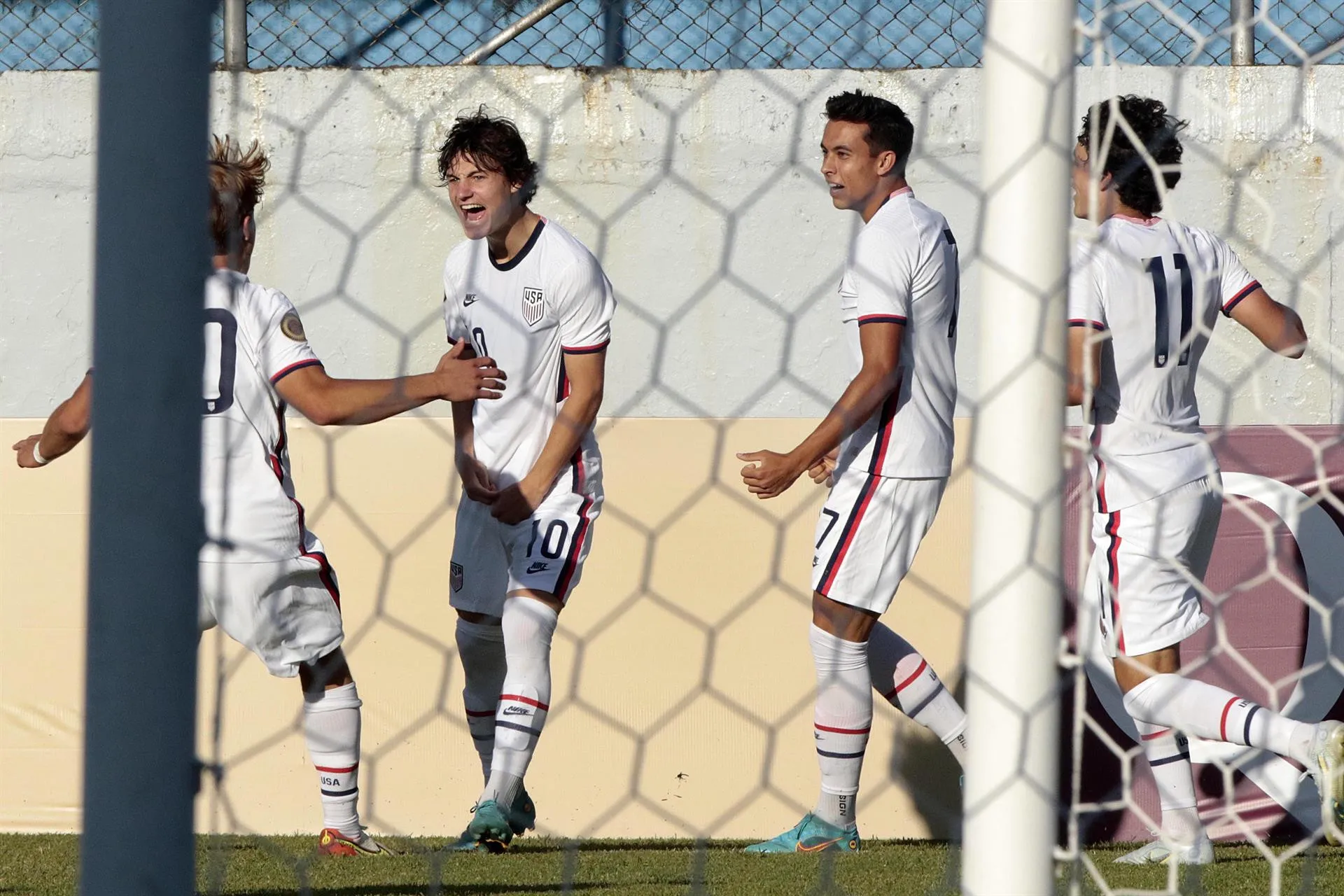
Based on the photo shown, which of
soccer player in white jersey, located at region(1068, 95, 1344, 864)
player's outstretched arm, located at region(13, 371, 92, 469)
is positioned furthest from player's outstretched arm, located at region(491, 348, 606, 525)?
soccer player in white jersey, located at region(1068, 95, 1344, 864)

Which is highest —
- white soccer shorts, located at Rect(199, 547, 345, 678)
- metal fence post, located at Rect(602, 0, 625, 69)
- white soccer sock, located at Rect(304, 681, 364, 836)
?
metal fence post, located at Rect(602, 0, 625, 69)

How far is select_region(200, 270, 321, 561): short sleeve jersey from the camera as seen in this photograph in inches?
101

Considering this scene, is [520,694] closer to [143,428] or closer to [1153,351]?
[1153,351]

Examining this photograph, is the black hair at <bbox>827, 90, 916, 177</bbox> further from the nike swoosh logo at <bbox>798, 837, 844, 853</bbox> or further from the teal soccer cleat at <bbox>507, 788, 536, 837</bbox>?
the teal soccer cleat at <bbox>507, 788, 536, 837</bbox>

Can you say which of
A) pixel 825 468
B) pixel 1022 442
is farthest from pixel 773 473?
pixel 1022 442

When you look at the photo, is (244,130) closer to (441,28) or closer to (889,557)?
(441,28)

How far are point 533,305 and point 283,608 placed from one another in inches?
30.5

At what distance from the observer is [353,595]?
3480 millimetres

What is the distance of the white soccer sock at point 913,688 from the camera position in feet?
9.72

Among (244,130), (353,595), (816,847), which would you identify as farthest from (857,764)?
(244,130)

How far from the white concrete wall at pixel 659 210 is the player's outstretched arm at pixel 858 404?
3.20ft

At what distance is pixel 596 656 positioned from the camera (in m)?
3.42

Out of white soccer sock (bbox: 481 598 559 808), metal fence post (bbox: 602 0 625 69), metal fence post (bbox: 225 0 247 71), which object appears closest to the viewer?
white soccer sock (bbox: 481 598 559 808)

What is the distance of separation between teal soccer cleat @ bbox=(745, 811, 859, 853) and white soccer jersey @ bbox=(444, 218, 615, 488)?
2.78 feet
